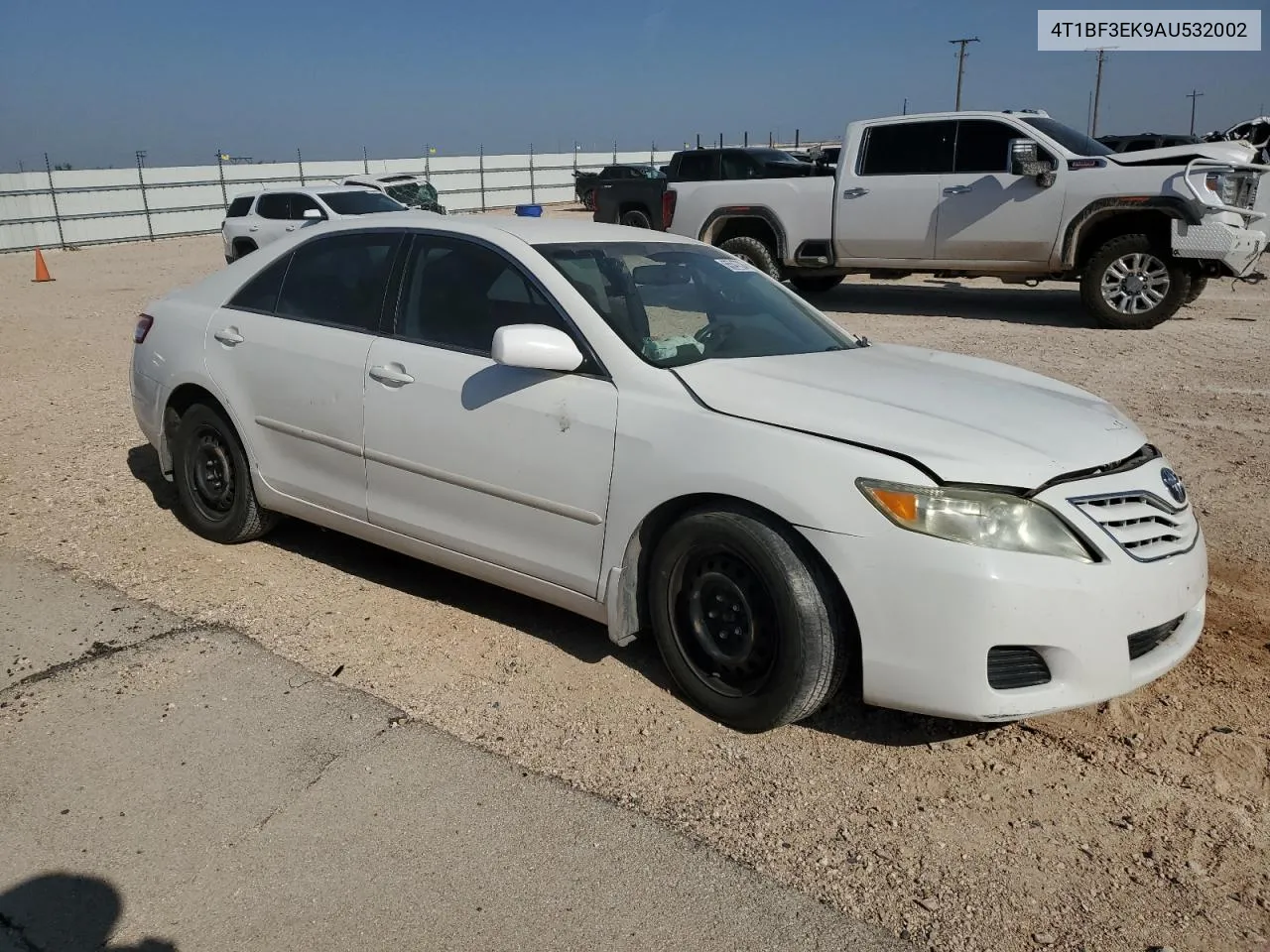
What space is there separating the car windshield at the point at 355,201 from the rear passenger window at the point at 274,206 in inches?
33.3

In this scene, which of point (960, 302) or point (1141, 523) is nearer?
point (1141, 523)

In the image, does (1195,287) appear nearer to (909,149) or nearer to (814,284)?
(909,149)

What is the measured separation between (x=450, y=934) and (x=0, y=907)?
1137 mm

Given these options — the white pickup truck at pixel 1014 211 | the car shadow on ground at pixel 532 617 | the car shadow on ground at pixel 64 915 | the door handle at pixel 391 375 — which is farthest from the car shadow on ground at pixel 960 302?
the car shadow on ground at pixel 64 915

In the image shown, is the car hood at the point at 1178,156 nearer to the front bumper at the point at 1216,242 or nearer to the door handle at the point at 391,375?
the front bumper at the point at 1216,242

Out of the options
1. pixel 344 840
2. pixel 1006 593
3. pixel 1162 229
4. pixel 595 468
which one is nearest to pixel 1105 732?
pixel 1006 593

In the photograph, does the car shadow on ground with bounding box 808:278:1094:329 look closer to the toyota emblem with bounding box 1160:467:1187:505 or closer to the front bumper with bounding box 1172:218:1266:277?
the front bumper with bounding box 1172:218:1266:277

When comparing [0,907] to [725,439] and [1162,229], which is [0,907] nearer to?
[725,439]

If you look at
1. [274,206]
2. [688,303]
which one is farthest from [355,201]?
[688,303]

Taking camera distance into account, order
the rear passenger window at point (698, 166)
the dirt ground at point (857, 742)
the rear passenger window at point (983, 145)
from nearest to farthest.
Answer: the dirt ground at point (857, 742) < the rear passenger window at point (983, 145) < the rear passenger window at point (698, 166)

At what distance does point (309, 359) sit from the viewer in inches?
177

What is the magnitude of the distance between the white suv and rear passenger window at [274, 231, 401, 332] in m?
14.0

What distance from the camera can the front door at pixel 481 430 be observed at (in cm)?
365

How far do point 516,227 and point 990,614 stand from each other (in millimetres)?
2420
